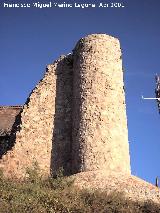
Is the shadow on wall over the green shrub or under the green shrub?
over

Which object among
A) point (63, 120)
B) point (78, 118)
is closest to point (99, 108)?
point (78, 118)

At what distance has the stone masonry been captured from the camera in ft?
57.8

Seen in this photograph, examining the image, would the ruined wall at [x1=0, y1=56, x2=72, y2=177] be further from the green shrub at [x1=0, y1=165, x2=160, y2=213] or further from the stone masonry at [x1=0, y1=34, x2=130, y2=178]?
the green shrub at [x1=0, y1=165, x2=160, y2=213]

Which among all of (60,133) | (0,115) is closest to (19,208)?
(60,133)

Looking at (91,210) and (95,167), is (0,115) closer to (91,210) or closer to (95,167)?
(95,167)

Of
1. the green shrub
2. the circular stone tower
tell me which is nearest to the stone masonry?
the circular stone tower

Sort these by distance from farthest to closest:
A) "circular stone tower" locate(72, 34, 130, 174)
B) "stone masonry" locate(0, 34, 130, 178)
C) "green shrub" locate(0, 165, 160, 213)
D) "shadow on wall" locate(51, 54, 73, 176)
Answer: "shadow on wall" locate(51, 54, 73, 176) → "stone masonry" locate(0, 34, 130, 178) → "circular stone tower" locate(72, 34, 130, 174) → "green shrub" locate(0, 165, 160, 213)

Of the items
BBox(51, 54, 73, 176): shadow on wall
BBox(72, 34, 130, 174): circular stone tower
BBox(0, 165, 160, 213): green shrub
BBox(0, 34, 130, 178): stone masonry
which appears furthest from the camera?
BBox(51, 54, 73, 176): shadow on wall

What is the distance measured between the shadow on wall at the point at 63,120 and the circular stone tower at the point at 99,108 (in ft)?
1.25

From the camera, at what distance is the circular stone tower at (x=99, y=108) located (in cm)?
1741

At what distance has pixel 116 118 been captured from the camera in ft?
60.5

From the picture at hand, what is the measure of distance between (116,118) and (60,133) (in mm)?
2631

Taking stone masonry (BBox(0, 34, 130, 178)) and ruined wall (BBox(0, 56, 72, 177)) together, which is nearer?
stone masonry (BBox(0, 34, 130, 178))

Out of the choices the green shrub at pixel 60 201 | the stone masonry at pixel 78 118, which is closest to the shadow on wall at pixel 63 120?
the stone masonry at pixel 78 118
